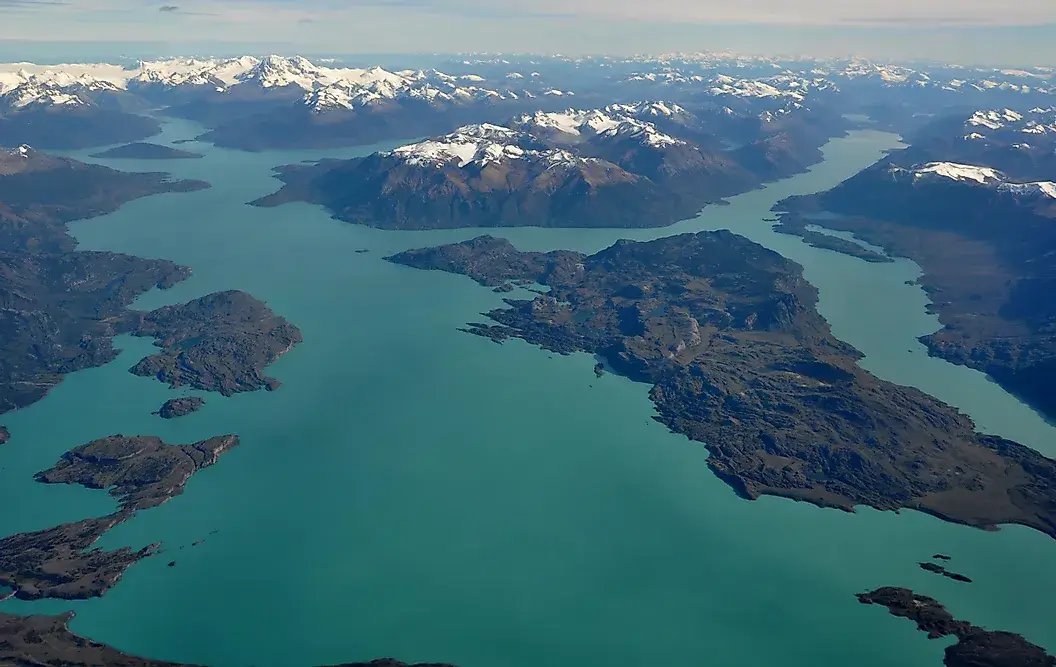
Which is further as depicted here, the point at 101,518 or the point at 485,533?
the point at 101,518

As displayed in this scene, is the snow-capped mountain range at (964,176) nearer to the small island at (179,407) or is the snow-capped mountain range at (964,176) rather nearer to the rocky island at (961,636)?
the rocky island at (961,636)

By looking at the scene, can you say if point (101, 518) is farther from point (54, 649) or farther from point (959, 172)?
point (959, 172)

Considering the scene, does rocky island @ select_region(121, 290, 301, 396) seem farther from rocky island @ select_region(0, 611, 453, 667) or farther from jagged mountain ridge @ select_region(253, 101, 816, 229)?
jagged mountain ridge @ select_region(253, 101, 816, 229)

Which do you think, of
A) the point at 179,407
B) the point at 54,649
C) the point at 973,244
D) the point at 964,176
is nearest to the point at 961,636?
the point at 54,649

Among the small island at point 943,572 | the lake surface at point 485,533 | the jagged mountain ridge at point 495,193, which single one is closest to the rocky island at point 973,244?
the lake surface at point 485,533

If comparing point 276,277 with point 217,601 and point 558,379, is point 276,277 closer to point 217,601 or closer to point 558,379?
point 558,379

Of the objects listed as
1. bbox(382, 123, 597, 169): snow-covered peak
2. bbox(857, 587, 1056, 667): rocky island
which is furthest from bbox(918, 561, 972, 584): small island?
bbox(382, 123, 597, 169): snow-covered peak

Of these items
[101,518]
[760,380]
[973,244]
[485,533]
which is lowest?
[101,518]
